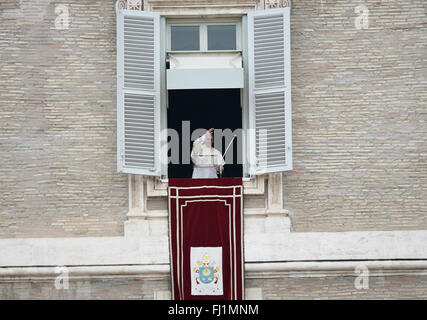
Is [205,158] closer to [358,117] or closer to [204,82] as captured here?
[204,82]

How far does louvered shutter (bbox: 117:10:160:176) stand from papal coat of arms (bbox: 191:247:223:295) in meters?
1.24

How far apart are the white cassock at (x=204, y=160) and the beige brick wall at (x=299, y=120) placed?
37.7 inches

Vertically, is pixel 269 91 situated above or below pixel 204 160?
above

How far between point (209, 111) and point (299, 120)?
154 cm

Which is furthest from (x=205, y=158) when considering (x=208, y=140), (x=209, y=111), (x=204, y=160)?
(x=209, y=111)

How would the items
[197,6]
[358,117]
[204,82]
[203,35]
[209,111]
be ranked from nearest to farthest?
[204,82] → [358,117] → [197,6] → [203,35] → [209,111]

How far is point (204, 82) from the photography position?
45.0 feet

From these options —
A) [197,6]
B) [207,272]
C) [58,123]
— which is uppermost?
[197,6]

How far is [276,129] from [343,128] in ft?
2.97

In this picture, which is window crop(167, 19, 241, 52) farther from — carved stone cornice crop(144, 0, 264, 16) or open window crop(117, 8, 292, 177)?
carved stone cornice crop(144, 0, 264, 16)

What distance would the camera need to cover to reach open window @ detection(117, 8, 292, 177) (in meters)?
13.7

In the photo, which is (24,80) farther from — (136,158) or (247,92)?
(247,92)

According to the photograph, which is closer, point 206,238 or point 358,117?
point 206,238

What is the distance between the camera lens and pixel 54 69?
45.9 feet
